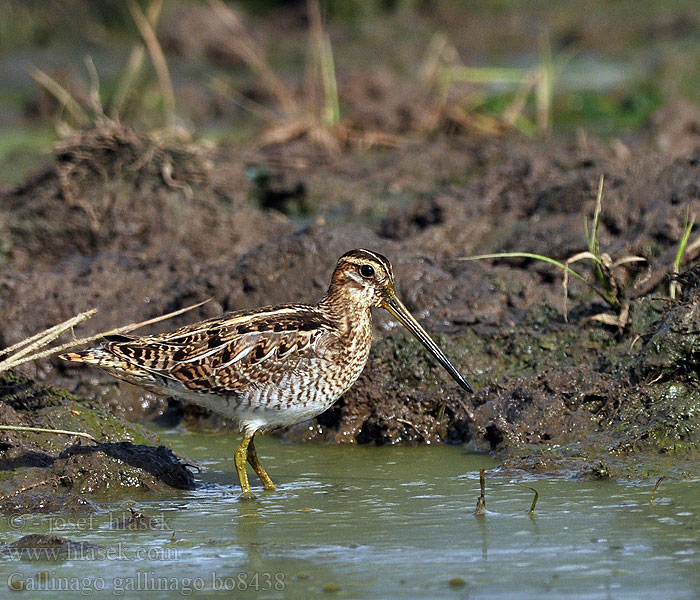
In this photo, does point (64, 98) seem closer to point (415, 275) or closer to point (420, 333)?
point (415, 275)

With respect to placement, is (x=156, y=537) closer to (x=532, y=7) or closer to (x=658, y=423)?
(x=658, y=423)

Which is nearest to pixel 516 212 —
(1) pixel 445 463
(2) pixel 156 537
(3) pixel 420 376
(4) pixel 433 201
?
(4) pixel 433 201

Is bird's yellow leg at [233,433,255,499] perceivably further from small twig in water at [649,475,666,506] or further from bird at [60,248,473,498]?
small twig in water at [649,475,666,506]

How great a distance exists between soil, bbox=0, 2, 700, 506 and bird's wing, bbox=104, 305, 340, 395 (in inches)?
19.0

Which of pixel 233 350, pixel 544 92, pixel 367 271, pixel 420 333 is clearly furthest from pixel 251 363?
pixel 544 92

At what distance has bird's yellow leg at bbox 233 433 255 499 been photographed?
626 centimetres

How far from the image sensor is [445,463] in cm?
663

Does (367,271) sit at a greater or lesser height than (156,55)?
lesser

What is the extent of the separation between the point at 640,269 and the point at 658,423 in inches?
80.8

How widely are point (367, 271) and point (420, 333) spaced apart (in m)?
0.44

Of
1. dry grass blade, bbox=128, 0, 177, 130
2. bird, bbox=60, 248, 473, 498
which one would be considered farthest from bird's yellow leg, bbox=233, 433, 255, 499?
dry grass blade, bbox=128, 0, 177, 130

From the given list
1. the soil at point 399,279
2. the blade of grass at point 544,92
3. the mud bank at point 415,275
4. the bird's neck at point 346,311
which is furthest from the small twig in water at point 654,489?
the blade of grass at point 544,92

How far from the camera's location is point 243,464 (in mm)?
6391

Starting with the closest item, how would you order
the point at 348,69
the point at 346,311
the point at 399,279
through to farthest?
the point at 346,311 → the point at 399,279 → the point at 348,69
